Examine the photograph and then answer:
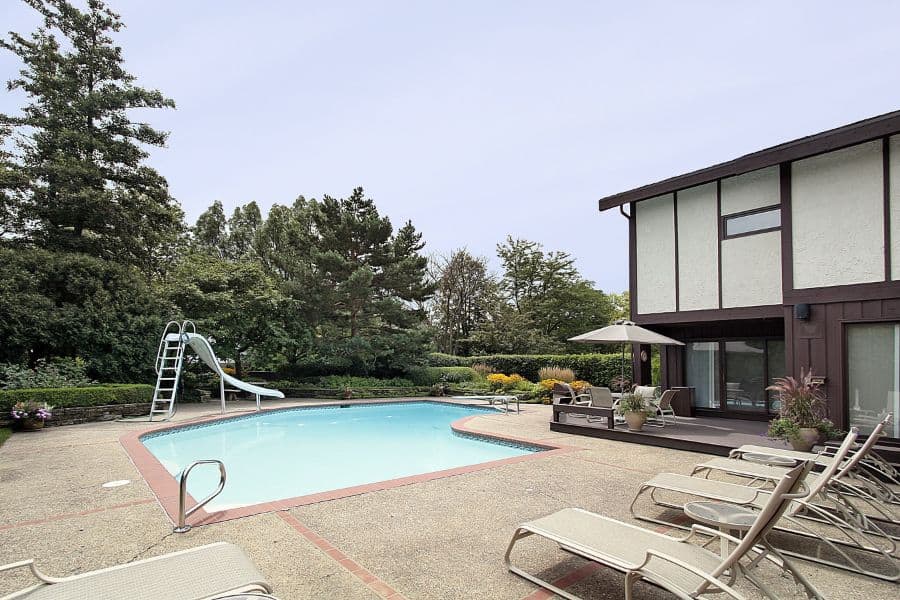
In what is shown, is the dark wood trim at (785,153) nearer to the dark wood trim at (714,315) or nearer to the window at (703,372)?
the dark wood trim at (714,315)

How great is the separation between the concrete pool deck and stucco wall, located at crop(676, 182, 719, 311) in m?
3.80

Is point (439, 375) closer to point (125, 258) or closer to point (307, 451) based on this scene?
point (307, 451)

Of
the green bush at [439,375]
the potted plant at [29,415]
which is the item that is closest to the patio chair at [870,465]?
the potted plant at [29,415]

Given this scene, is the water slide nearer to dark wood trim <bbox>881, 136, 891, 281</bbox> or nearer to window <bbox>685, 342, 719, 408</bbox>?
window <bbox>685, 342, 719, 408</bbox>

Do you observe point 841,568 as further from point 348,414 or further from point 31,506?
point 348,414

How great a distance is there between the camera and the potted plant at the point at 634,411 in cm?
905

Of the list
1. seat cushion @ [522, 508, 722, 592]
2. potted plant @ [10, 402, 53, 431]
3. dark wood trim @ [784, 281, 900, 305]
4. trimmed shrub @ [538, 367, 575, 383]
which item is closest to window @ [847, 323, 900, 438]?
dark wood trim @ [784, 281, 900, 305]

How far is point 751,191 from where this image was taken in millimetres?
9352

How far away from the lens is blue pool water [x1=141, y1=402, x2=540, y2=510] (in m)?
7.87

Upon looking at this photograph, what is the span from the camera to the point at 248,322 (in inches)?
Answer: 712

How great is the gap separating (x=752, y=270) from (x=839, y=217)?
5.44 feet

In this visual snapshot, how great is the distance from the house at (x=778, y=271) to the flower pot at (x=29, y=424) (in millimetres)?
12967

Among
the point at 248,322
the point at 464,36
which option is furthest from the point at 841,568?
the point at 248,322

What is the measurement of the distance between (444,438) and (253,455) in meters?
4.11
